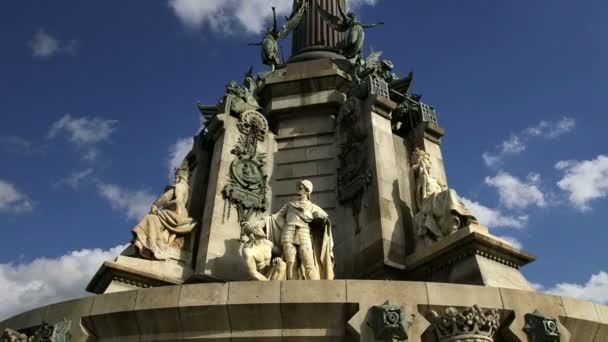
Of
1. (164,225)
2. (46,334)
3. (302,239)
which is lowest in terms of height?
(46,334)

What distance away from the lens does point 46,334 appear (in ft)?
30.3

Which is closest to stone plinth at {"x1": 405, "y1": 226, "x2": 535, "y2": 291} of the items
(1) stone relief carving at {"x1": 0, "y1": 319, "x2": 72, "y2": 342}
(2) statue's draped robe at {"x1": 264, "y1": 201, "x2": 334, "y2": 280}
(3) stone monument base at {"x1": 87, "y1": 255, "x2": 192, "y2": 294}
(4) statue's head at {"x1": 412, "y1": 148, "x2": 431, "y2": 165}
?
(2) statue's draped robe at {"x1": 264, "y1": 201, "x2": 334, "y2": 280}

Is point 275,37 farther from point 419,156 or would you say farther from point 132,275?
point 132,275

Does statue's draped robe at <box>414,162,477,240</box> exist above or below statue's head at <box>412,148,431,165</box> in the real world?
below

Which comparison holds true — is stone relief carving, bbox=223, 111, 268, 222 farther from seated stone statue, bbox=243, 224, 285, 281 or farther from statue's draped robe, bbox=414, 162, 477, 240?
statue's draped robe, bbox=414, 162, 477, 240

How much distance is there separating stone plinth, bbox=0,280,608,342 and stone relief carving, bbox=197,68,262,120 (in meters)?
8.47

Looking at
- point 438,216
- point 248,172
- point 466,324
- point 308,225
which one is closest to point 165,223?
Answer: point 248,172

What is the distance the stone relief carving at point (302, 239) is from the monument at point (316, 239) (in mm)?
32

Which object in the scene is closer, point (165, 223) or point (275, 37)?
point (165, 223)

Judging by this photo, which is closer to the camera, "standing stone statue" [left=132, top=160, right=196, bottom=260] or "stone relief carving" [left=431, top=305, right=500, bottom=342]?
"stone relief carving" [left=431, top=305, right=500, bottom=342]

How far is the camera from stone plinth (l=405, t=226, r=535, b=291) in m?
10.9

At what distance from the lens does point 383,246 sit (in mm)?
12297

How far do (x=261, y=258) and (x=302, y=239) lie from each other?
98 centimetres

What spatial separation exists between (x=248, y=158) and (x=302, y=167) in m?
1.61
